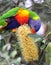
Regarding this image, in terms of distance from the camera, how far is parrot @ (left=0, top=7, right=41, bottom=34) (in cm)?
95

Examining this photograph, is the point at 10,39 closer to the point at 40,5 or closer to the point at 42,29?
the point at 42,29

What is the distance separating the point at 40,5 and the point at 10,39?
1.19 ft

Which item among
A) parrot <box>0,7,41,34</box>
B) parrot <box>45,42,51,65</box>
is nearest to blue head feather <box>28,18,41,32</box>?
parrot <box>0,7,41,34</box>

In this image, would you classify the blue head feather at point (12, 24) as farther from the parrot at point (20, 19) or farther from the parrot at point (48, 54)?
the parrot at point (48, 54)

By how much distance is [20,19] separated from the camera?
0.97m

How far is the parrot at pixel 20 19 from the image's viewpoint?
950mm

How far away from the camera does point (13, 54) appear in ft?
2.63

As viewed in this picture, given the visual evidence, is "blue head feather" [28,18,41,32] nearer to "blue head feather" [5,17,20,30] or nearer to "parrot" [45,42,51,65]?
"blue head feather" [5,17,20,30]

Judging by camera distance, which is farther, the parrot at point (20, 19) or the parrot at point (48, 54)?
the parrot at point (20, 19)

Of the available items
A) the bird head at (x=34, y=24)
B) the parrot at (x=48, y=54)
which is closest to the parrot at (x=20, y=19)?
the bird head at (x=34, y=24)

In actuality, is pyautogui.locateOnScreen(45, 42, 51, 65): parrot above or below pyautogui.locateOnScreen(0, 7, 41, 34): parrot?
below

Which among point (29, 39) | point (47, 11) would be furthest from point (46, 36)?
point (47, 11)

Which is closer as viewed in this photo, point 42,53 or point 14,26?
point 42,53

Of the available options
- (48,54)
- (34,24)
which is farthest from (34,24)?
(48,54)
